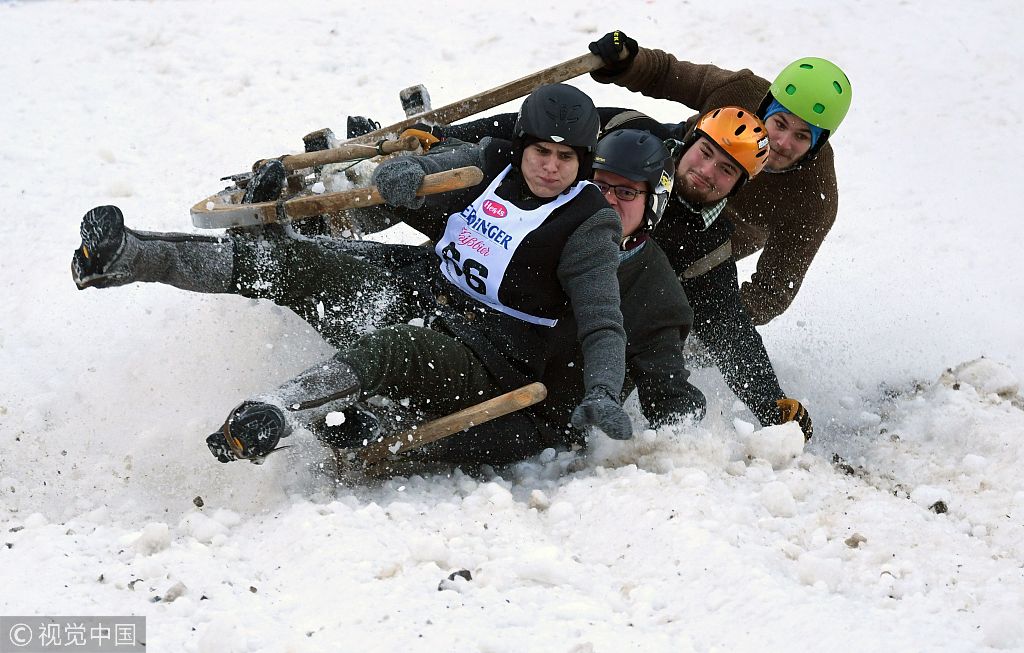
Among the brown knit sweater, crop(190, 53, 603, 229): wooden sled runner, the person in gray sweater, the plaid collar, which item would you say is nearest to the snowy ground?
the person in gray sweater

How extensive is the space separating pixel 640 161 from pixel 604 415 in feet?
3.99

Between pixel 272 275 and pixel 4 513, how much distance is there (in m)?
1.37

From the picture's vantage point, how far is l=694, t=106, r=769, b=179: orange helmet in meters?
4.82

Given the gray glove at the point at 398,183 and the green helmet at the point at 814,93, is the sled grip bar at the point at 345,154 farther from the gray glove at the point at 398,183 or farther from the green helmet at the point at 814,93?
the green helmet at the point at 814,93

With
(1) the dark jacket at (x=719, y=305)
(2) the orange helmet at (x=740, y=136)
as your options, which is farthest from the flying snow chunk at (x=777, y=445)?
(2) the orange helmet at (x=740, y=136)

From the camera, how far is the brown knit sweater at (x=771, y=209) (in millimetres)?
5484

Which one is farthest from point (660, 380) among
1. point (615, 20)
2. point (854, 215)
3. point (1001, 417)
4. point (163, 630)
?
point (615, 20)

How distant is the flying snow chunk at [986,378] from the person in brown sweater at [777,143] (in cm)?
96

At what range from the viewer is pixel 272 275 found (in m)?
4.32

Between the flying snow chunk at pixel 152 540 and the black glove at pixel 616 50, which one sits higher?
the black glove at pixel 616 50

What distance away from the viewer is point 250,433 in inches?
138

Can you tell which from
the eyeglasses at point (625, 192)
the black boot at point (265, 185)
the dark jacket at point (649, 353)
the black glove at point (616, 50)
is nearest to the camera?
the black boot at point (265, 185)

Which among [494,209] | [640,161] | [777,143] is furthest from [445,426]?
[777,143]

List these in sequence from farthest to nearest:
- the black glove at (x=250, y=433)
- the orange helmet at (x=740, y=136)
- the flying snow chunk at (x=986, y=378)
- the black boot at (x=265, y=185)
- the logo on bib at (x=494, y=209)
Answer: the flying snow chunk at (x=986, y=378)
the orange helmet at (x=740, y=136)
the black boot at (x=265, y=185)
the logo on bib at (x=494, y=209)
the black glove at (x=250, y=433)
